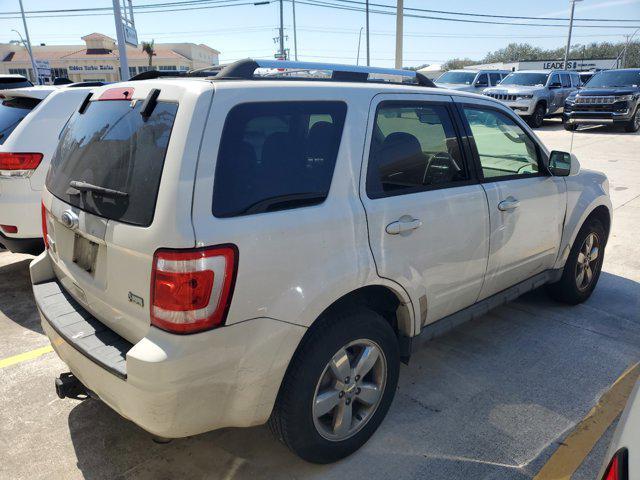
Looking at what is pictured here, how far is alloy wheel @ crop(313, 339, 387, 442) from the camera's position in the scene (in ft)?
8.00

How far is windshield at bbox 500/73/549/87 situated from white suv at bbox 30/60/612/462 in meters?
18.7

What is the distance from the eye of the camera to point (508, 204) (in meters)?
3.26

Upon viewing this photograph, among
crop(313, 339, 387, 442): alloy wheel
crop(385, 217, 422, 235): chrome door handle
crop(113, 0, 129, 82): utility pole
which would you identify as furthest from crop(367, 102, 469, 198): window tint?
crop(113, 0, 129, 82): utility pole

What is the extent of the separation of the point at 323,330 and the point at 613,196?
8.22m

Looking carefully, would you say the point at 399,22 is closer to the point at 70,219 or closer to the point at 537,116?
the point at 537,116

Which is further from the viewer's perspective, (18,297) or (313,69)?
(18,297)

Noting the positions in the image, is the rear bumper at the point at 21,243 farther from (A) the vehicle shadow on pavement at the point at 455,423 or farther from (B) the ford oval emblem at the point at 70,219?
(B) the ford oval emblem at the point at 70,219

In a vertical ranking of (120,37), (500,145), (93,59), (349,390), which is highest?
(93,59)

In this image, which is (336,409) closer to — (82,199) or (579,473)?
(579,473)

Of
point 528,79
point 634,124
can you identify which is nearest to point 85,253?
point 634,124

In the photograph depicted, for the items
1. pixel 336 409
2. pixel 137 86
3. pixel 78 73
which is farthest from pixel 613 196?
pixel 78 73

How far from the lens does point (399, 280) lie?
2.60 meters

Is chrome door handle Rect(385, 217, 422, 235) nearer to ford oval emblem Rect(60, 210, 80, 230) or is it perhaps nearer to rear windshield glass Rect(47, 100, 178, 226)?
rear windshield glass Rect(47, 100, 178, 226)

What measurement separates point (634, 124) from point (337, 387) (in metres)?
19.0
